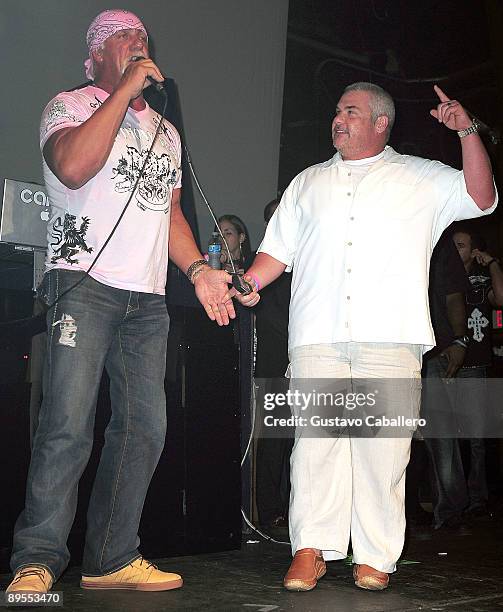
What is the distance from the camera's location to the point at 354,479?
269 cm

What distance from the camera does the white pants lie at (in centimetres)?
262

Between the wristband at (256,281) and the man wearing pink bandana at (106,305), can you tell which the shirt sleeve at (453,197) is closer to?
the wristband at (256,281)

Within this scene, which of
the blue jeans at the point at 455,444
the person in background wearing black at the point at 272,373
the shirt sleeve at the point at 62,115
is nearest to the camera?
the shirt sleeve at the point at 62,115

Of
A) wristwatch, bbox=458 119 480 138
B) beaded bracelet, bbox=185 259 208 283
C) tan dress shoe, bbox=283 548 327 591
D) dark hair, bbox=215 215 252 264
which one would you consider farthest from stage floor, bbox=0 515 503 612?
dark hair, bbox=215 215 252 264

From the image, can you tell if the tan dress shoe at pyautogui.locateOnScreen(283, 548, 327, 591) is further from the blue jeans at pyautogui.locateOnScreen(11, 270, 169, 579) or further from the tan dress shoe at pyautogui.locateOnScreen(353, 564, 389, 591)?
the blue jeans at pyautogui.locateOnScreen(11, 270, 169, 579)

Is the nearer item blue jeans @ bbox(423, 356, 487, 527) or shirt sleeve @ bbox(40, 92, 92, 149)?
shirt sleeve @ bbox(40, 92, 92, 149)

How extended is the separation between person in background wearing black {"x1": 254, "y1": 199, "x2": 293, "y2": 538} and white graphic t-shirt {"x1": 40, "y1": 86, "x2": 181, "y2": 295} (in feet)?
5.42

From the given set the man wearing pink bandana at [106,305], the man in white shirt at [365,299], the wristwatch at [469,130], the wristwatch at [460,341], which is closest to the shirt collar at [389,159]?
the man in white shirt at [365,299]

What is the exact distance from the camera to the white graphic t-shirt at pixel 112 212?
7.88 ft

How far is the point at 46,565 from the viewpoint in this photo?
222 cm

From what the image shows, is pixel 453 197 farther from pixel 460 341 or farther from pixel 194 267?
pixel 460 341

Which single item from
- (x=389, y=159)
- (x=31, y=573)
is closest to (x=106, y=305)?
(x=31, y=573)

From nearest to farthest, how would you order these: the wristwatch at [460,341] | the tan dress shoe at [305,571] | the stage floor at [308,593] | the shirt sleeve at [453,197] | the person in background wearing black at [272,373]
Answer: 1. the stage floor at [308,593]
2. the tan dress shoe at [305,571]
3. the shirt sleeve at [453,197]
4. the person in background wearing black at [272,373]
5. the wristwatch at [460,341]

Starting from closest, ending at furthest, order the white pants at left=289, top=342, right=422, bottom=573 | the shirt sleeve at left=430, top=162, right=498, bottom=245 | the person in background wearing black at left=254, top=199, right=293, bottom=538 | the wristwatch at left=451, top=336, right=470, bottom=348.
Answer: the white pants at left=289, top=342, right=422, bottom=573 < the shirt sleeve at left=430, top=162, right=498, bottom=245 < the person in background wearing black at left=254, top=199, right=293, bottom=538 < the wristwatch at left=451, top=336, right=470, bottom=348
